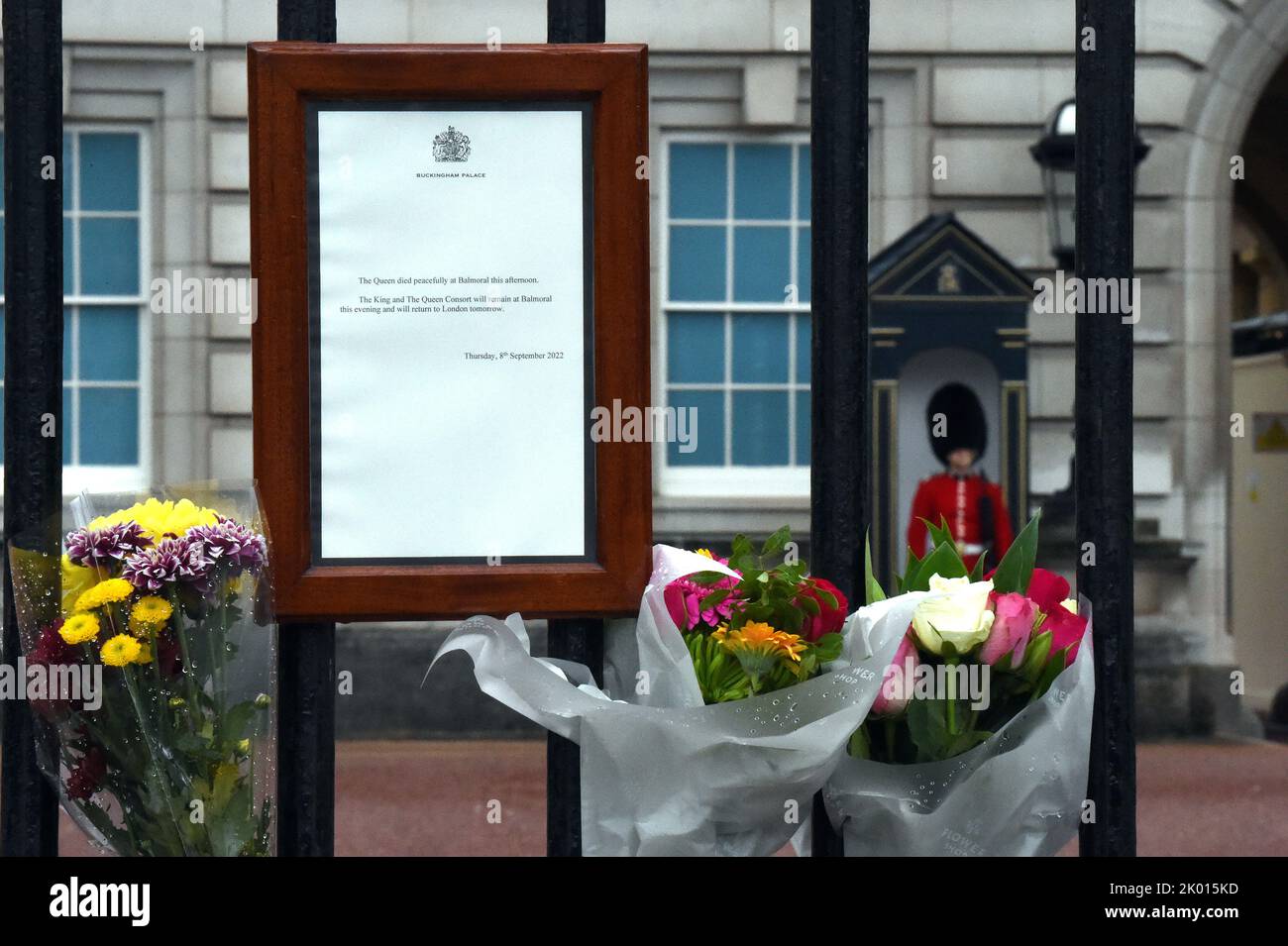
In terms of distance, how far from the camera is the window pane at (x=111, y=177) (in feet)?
33.7

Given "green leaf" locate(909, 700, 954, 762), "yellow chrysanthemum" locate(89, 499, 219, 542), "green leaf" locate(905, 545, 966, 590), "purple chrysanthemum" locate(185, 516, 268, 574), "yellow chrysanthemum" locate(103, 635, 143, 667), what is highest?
"yellow chrysanthemum" locate(89, 499, 219, 542)

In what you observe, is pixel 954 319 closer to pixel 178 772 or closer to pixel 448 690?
pixel 448 690

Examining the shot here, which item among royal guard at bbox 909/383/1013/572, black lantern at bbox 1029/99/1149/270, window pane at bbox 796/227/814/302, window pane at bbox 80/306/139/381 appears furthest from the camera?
window pane at bbox 796/227/814/302

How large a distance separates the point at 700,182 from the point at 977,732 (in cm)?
899

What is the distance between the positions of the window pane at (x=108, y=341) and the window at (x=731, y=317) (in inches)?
145

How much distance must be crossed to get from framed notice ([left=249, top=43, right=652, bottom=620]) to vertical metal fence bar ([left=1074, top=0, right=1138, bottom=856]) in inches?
24.3

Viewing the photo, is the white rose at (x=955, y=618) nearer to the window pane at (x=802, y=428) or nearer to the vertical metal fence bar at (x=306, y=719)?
the vertical metal fence bar at (x=306, y=719)

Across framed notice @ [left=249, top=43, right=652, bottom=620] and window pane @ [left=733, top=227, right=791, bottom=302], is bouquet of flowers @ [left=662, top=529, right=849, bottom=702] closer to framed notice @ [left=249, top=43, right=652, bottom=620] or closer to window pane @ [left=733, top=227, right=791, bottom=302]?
framed notice @ [left=249, top=43, right=652, bottom=620]

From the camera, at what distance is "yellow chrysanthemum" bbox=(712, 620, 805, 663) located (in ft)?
6.07

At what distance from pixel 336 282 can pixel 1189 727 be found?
365 inches

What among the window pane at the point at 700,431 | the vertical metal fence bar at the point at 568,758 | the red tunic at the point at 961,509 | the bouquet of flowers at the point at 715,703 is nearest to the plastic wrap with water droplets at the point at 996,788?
the bouquet of flowers at the point at 715,703

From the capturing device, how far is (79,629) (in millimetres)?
1842

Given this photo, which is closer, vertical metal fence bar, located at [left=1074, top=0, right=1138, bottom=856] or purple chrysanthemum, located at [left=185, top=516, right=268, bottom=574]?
purple chrysanthemum, located at [left=185, top=516, right=268, bottom=574]

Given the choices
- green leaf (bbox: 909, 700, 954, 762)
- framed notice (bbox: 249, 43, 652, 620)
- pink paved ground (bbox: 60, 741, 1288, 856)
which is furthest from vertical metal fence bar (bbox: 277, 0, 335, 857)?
pink paved ground (bbox: 60, 741, 1288, 856)
